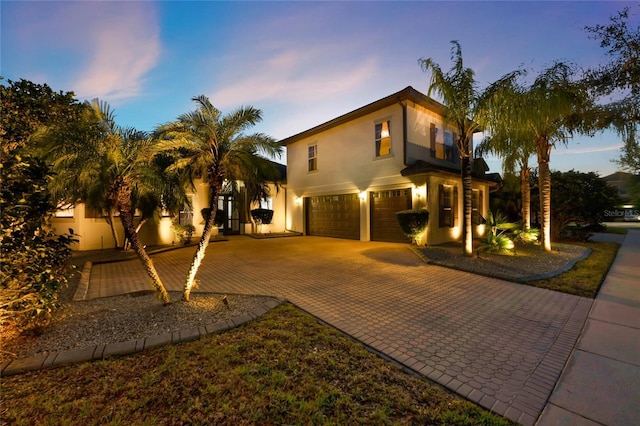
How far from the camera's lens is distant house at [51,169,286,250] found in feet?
37.2

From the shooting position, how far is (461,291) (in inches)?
222

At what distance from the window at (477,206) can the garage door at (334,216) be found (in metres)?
6.11

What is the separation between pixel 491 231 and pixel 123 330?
10.5 meters

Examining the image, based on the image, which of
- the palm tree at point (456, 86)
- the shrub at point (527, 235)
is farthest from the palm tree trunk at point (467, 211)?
the shrub at point (527, 235)

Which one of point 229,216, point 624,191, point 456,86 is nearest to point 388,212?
point 456,86

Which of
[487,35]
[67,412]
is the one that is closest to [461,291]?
[67,412]

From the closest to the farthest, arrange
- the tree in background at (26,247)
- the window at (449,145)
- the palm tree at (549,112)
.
A: the tree in background at (26,247), the palm tree at (549,112), the window at (449,145)

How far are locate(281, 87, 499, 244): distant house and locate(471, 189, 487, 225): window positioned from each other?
0.05 m

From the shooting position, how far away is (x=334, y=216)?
15570 millimetres

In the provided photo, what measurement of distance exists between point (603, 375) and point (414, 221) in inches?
322

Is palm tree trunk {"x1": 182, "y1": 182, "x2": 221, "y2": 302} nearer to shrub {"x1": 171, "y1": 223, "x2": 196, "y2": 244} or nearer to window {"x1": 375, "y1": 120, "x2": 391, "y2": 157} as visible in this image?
shrub {"x1": 171, "y1": 223, "x2": 196, "y2": 244}

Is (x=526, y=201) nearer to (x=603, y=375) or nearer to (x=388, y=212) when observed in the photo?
(x=388, y=212)

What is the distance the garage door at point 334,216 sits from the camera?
14.4 meters

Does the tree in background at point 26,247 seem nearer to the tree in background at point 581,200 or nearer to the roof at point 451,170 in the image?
the roof at point 451,170
